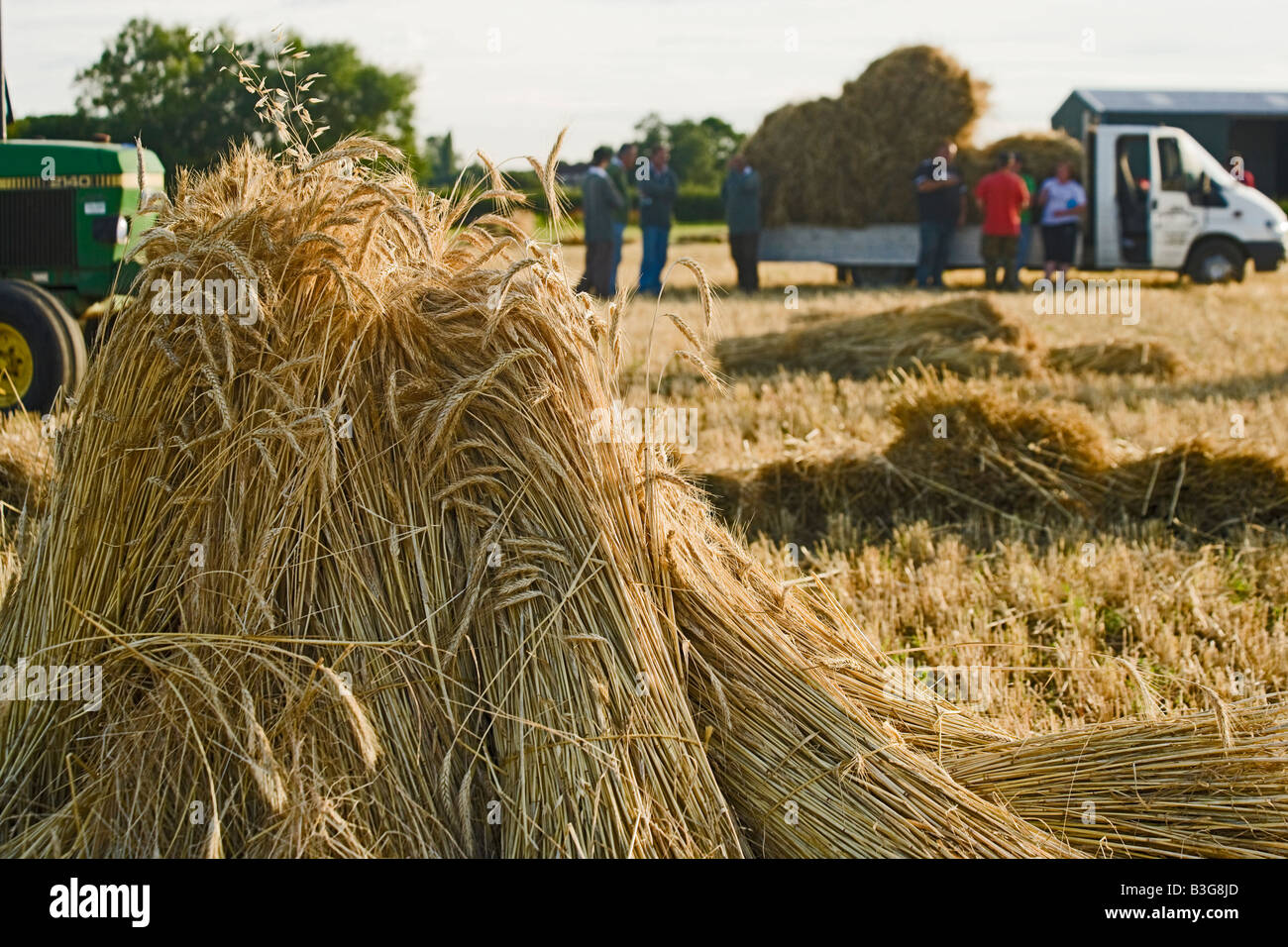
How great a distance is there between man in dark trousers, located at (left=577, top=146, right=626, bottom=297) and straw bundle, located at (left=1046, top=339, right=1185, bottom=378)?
247 inches

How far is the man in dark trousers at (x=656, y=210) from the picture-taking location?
17750mm

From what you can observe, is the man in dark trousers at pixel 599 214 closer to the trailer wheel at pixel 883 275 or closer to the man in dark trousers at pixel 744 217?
the man in dark trousers at pixel 744 217

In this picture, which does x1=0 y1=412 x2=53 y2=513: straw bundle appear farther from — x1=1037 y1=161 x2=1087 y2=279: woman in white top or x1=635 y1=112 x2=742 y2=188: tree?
x1=635 y1=112 x2=742 y2=188: tree

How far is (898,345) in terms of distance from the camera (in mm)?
10031

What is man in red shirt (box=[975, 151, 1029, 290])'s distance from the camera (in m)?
18.4

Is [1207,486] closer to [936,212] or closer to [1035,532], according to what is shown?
[1035,532]

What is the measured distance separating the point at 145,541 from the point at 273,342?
53cm

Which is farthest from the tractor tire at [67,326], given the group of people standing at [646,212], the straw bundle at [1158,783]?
the group of people standing at [646,212]

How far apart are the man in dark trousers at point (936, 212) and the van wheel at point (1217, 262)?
357cm

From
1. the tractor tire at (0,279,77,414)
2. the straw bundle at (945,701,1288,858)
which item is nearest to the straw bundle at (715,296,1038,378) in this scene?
the tractor tire at (0,279,77,414)

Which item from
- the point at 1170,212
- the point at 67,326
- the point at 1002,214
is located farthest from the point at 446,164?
the point at 1170,212

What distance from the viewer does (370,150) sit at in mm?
2965

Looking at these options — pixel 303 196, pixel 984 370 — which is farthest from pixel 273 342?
pixel 984 370
